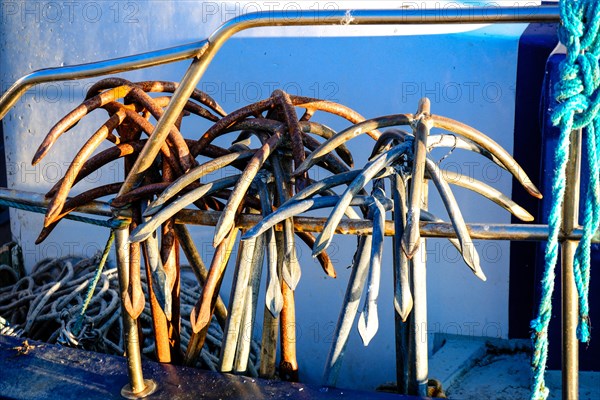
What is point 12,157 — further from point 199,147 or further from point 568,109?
point 568,109

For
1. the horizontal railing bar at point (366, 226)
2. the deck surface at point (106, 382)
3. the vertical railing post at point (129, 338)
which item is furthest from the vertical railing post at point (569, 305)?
the vertical railing post at point (129, 338)

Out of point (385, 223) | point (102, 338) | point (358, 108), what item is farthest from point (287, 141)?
point (102, 338)

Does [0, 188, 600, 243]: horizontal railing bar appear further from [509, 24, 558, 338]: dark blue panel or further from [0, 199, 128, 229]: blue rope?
[509, 24, 558, 338]: dark blue panel

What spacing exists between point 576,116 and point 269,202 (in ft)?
2.19

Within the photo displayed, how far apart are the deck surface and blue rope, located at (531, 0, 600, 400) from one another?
1.33ft

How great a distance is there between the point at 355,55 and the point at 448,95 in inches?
13.6

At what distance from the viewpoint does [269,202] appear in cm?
167

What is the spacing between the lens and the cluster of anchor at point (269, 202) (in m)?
1.51

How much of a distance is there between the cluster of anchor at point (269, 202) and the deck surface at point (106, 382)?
0.19 ft

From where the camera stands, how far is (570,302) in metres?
1.48

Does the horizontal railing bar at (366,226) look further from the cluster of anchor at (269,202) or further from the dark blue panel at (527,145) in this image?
the dark blue panel at (527,145)

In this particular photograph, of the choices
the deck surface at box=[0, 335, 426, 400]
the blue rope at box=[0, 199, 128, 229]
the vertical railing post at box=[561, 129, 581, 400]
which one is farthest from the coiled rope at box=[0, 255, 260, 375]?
the vertical railing post at box=[561, 129, 581, 400]

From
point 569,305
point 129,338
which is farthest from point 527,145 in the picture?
point 129,338

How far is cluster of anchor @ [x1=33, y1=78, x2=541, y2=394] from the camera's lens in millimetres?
1514
